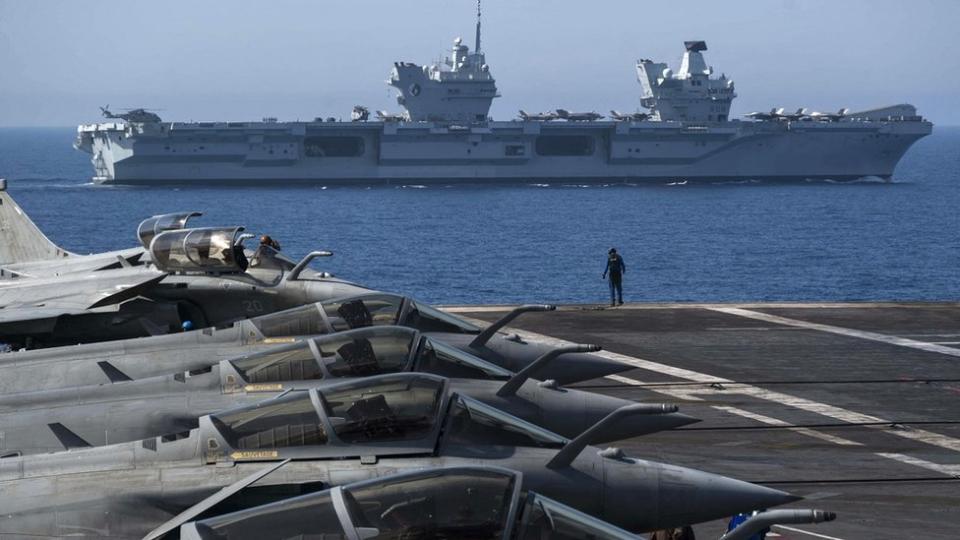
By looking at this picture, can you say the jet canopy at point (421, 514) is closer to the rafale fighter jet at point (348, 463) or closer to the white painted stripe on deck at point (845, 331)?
the rafale fighter jet at point (348, 463)

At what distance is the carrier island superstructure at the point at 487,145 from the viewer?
377 ft

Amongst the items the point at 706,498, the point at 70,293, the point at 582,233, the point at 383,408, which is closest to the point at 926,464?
the point at 706,498

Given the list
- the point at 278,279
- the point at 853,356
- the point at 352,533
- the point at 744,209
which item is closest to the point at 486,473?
the point at 352,533

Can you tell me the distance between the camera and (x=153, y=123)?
4414 inches

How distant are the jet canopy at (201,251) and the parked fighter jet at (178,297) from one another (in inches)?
0.5

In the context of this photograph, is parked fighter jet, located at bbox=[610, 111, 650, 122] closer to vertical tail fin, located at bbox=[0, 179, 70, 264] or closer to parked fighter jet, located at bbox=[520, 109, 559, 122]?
parked fighter jet, located at bbox=[520, 109, 559, 122]

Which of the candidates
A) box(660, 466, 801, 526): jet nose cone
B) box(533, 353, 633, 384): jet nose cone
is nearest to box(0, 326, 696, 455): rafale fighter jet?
box(660, 466, 801, 526): jet nose cone

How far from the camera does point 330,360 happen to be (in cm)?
Result: 1056

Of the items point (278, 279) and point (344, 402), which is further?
point (278, 279)

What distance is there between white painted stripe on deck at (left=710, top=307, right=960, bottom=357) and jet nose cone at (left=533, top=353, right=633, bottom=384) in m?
12.9

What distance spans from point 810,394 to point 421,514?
48.2 feet

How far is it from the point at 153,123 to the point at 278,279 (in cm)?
9959

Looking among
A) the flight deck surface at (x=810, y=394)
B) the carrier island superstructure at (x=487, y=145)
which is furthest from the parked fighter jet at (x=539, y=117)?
the flight deck surface at (x=810, y=394)

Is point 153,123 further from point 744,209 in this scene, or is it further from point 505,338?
point 505,338
